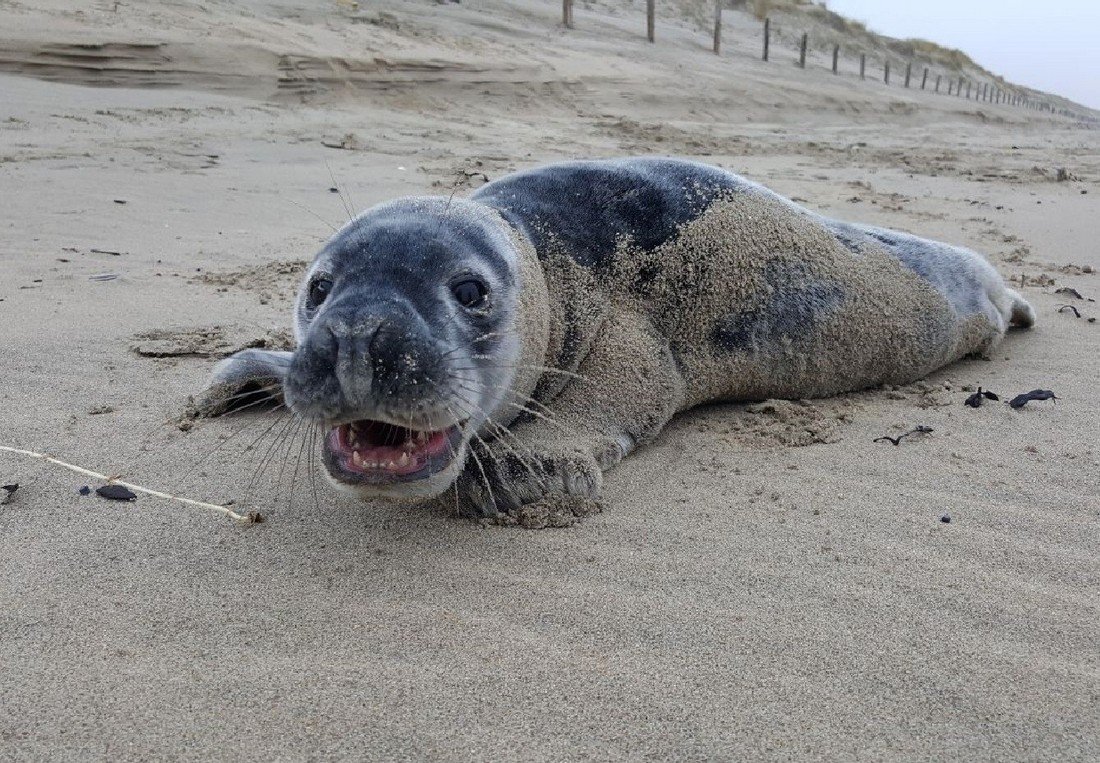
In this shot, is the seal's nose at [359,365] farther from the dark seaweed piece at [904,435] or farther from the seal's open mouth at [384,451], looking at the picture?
the dark seaweed piece at [904,435]

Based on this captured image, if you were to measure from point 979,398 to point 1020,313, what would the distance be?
1.15 meters

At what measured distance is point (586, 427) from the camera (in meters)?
2.94

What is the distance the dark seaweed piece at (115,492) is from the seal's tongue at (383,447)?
0.65m

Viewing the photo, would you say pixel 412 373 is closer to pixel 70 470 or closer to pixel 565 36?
pixel 70 470

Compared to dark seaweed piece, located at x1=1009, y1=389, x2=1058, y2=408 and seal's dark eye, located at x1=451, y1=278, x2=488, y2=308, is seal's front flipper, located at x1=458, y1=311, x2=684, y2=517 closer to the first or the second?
seal's dark eye, located at x1=451, y1=278, x2=488, y2=308

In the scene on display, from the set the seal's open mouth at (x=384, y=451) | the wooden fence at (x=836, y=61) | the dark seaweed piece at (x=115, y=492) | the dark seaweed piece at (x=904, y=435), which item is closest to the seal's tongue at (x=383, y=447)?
the seal's open mouth at (x=384, y=451)

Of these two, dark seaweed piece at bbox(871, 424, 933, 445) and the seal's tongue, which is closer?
the seal's tongue

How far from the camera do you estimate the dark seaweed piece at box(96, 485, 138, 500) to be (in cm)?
256

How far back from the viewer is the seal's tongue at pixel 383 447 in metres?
2.28

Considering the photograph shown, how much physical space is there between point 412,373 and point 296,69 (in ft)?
35.9

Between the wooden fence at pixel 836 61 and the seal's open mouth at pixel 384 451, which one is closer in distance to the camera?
the seal's open mouth at pixel 384 451

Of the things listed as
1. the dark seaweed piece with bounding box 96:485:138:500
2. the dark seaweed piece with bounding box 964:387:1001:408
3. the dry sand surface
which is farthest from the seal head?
the dark seaweed piece with bounding box 964:387:1001:408

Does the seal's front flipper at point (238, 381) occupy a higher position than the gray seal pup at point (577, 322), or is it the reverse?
the gray seal pup at point (577, 322)

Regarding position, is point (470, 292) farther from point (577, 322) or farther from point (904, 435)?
point (904, 435)
